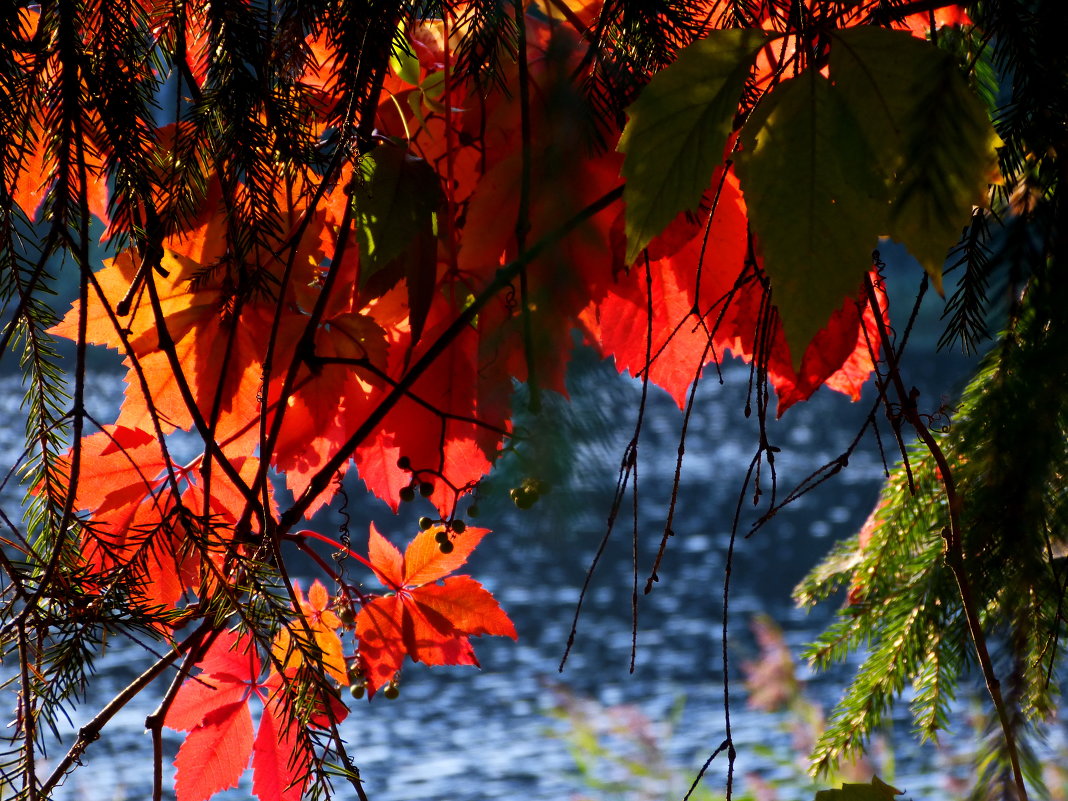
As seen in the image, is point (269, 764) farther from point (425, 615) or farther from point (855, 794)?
point (855, 794)

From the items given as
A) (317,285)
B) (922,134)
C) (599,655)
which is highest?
(599,655)

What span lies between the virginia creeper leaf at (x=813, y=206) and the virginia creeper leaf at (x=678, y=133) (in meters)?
0.02

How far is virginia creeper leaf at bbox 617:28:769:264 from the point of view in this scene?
348 mm

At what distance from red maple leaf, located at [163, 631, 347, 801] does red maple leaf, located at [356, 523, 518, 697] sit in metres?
0.06

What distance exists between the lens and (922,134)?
31 centimetres

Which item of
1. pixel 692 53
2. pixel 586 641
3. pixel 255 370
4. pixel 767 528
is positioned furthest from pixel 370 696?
pixel 767 528

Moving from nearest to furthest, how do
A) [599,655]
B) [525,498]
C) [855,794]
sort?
[525,498] → [855,794] → [599,655]

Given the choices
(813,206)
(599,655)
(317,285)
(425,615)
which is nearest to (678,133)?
(813,206)

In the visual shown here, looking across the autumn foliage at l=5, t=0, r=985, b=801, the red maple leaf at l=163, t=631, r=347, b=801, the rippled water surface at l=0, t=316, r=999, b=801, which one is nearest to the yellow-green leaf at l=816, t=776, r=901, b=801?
the autumn foliage at l=5, t=0, r=985, b=801

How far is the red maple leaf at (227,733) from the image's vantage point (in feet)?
1.99

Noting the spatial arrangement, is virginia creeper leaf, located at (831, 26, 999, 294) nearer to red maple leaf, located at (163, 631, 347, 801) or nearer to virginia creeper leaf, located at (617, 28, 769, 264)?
virginia creeper leaf, located at (617, 28, 769, 264)

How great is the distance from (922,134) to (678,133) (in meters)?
0.08

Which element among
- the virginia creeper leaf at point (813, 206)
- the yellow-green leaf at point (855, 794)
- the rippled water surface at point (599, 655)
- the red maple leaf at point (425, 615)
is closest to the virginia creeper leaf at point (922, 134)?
the virginia creeper leaf at point (813, 206)

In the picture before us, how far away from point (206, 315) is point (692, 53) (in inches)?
11.9
